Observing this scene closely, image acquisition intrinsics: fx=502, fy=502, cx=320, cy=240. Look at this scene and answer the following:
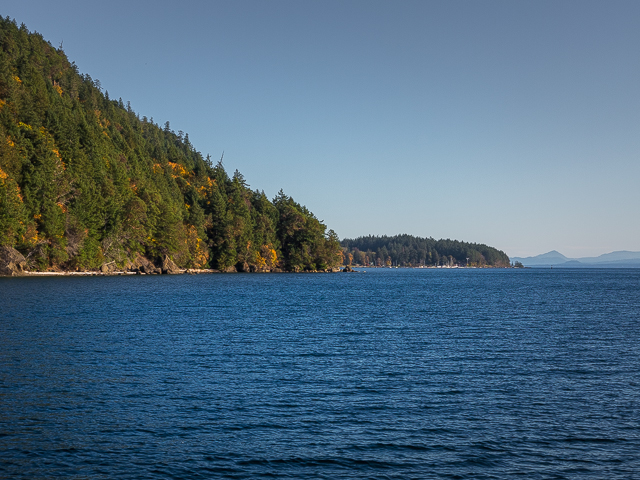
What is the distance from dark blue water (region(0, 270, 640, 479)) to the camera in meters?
14.6

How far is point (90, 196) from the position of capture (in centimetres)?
11606

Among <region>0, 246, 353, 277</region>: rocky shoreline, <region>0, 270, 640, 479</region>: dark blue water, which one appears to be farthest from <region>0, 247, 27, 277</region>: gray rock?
<region>0, 270, 640, 479</region>: dark blue water

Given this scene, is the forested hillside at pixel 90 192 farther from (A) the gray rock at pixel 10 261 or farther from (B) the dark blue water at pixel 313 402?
(B) the dark blue water at pixel 313 402

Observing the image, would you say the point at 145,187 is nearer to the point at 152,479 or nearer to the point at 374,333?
the point at 374,333

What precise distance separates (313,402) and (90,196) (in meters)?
110

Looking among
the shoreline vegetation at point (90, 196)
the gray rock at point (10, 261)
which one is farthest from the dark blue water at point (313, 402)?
the shoreline vegetation at point (90, 196)

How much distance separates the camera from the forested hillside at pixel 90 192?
10225 cm

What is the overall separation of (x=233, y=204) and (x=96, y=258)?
76083 millimetres

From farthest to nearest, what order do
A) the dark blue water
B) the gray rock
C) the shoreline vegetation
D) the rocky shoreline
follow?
the shoreline vegetation < the rocky shoreline < the gray rock < the dark blue water

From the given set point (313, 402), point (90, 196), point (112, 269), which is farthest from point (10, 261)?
point (313, 402)

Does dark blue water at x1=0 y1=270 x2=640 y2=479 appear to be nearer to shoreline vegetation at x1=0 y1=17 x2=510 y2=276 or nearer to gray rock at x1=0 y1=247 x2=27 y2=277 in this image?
gray rock at x1=0 y1=247 x2=27 y2=277

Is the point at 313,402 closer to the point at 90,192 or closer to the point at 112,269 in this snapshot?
the point at 90,192

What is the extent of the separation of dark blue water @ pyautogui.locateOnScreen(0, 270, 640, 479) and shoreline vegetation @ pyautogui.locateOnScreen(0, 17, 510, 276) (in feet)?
225

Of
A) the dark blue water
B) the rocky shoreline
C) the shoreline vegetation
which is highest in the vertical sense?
the shoreline vegetation
